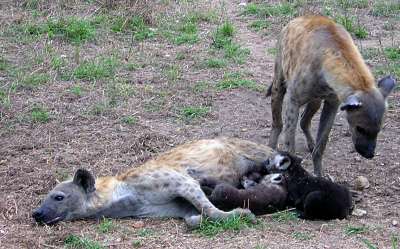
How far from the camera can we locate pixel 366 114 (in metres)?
5.16

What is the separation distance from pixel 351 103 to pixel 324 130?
72 cm

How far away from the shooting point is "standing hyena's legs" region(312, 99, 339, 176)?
566 cm

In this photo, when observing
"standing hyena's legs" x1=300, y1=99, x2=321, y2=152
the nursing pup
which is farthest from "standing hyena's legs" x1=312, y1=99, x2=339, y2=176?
the nursing pup

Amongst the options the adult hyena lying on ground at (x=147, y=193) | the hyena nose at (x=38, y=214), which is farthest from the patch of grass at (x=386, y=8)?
the hyena nose at (x=38, y=214)

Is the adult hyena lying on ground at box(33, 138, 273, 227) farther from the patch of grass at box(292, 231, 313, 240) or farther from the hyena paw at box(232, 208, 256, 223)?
the patch of grass at box(292, 231, 313, 240)

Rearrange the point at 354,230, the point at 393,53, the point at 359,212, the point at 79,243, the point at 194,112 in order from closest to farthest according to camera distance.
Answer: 1. the point at 79,243
2. the point at 354,230
3. the point at 359,212
4. the point at 194,112
5. the point at 393,53

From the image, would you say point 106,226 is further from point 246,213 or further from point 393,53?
point 393,53

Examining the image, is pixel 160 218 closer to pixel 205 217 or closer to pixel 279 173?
pixel 205 217

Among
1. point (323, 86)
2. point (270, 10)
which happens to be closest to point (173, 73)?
point (270, 10)

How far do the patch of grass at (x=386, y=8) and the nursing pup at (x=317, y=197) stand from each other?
4.56m

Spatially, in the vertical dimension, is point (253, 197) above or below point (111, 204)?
above

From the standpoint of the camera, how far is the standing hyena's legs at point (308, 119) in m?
6.12

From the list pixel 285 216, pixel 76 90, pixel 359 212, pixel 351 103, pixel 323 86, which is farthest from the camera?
pixel 76 90

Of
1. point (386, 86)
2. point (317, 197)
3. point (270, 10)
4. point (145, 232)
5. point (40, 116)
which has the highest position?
point (386, 86)
